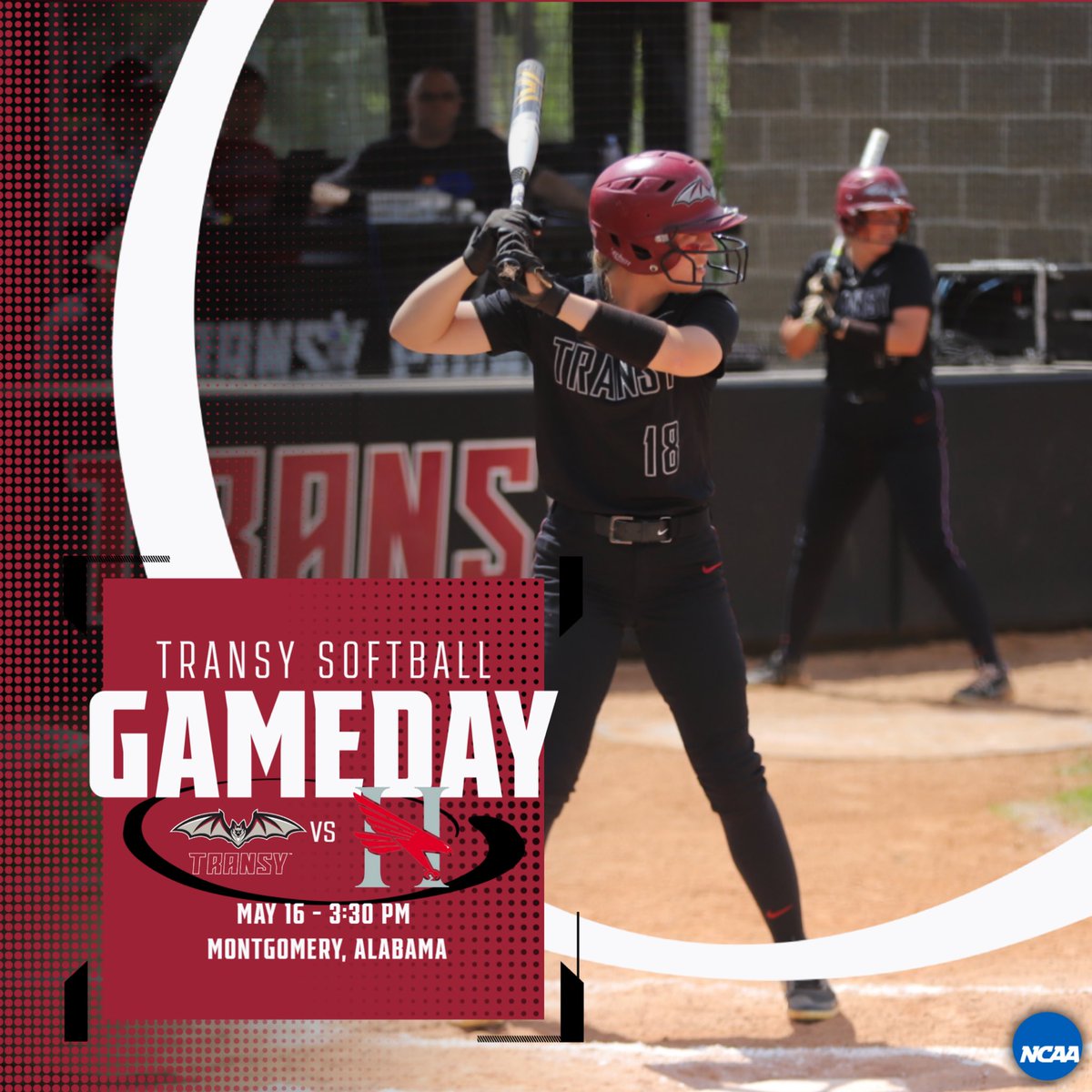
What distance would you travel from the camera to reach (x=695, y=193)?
327 cm

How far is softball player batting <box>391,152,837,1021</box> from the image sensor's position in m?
3.27

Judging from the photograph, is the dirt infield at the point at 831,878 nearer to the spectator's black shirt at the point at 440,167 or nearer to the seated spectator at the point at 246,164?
the spectator's black shirt at the point at 440,167

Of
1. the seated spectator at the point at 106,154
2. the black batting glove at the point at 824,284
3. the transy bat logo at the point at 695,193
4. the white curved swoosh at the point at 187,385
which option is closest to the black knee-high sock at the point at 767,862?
the white curved swoosh at the point at 187,385

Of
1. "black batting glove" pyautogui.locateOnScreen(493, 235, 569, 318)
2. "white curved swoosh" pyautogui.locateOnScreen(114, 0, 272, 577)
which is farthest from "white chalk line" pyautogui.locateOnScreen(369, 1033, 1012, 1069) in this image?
"black batting glove" pyautogui.locateOnScreen(493, 235, 569, 318)

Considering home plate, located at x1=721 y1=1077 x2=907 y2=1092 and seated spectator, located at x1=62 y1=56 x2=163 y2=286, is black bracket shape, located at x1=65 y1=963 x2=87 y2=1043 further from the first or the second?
seated spectator, located at x1=62 y1=56 x2=163 y2=286

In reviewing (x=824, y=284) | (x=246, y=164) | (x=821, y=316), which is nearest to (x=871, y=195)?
(x=824, y=284)

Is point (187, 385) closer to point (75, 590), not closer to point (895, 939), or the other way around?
point (75, 590)

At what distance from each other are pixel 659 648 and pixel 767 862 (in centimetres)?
53

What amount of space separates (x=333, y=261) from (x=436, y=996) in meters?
4.36

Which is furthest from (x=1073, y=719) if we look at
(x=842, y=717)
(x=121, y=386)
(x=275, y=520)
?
(x=121, y=386)

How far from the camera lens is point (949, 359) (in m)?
7.73

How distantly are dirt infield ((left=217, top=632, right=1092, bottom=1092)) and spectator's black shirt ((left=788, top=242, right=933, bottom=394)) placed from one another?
127 centimetres

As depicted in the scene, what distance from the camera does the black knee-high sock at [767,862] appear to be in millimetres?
3426

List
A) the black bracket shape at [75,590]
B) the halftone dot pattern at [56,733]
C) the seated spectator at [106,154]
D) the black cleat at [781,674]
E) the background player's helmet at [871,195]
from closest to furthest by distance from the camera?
1. the halftone dot pattern at [56,733]
2. the black bracket shape at [75,590]
3. the seated spectator at [106,154]
4. the background player's helmet at [871,195]
5. the black cleat at [781,674]
